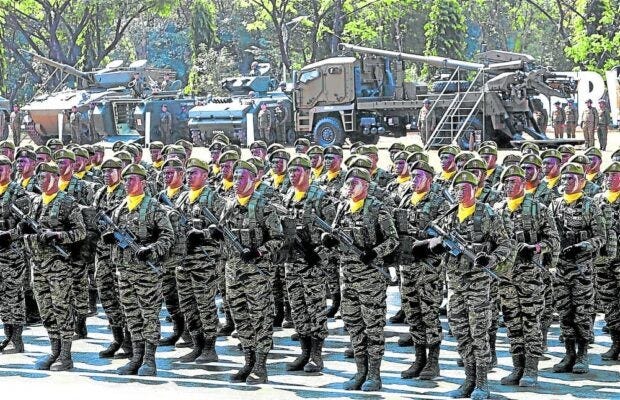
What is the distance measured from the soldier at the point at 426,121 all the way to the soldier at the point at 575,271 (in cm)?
2069

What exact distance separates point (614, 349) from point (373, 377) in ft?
8.43

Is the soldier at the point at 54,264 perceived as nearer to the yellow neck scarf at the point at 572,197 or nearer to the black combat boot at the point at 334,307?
the black combat boot at the point at 334,307

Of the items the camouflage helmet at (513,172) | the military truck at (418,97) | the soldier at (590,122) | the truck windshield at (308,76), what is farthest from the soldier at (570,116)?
the camouflage helmet at (513,172)

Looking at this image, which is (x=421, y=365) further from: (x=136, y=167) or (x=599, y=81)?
(x=599, y=81)

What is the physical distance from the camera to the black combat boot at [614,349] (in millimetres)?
11883

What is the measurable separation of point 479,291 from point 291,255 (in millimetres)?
2003

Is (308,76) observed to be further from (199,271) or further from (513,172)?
(513,172)

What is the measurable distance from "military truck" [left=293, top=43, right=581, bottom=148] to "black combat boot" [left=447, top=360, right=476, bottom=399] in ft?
67.9

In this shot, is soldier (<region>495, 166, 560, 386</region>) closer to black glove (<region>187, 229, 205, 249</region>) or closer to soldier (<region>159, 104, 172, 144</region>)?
black glove (<region>187, 229, 205, 249</region>)

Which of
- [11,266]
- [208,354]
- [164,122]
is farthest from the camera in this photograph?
[164,122]

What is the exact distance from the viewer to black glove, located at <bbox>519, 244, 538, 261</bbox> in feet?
34.8

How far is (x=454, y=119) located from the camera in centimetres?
3212

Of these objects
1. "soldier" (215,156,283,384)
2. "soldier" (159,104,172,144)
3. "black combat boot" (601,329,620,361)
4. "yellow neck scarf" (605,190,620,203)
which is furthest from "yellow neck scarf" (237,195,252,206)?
"soldier" (159,104,172,144)

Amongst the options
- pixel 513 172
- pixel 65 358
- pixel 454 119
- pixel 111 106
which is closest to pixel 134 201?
pixel 65 358
